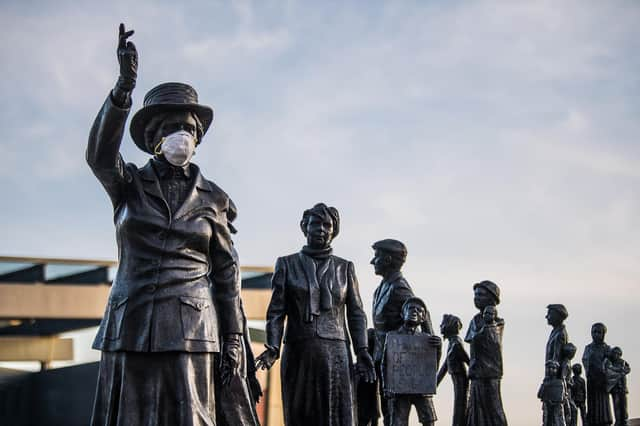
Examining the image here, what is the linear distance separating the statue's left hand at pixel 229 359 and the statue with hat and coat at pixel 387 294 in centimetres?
542

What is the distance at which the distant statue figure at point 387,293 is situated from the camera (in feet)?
39.7

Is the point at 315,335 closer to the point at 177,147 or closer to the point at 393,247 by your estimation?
the point at 393,247

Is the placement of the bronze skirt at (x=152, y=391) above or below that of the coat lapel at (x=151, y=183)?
below

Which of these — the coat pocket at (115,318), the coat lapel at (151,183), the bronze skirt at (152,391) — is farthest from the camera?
the coat lapel at (151,183)

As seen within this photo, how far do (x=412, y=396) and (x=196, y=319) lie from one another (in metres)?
5.93

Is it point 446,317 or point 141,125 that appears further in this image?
point 446,317

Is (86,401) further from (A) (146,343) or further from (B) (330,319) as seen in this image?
(A) (146,343)

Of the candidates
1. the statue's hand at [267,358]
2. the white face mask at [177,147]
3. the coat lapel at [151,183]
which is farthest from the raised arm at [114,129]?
the statue's hand at [267,358]

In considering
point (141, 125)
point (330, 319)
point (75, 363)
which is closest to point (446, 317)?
point (330, 319)

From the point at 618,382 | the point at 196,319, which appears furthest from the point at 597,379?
the point at 196,319

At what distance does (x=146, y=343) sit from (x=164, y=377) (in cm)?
24

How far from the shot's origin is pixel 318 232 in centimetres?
1042

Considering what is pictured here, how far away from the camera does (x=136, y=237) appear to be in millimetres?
6539

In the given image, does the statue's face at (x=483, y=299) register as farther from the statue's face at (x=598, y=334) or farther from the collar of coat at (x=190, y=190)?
the collar of coat at (x=190, y=190)
